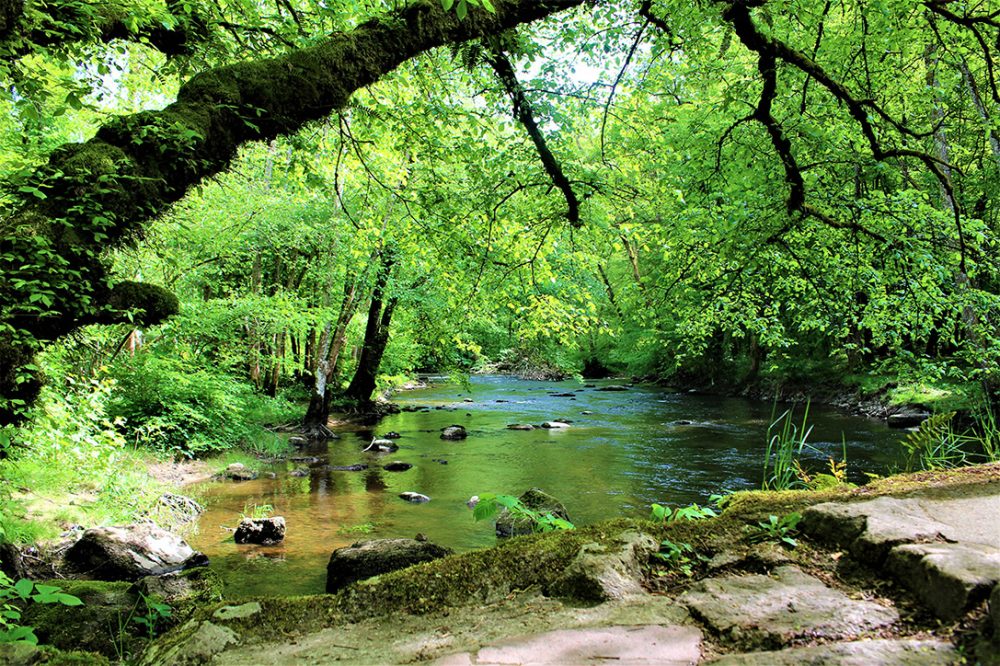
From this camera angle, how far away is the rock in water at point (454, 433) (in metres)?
15.4

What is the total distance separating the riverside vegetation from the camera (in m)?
3.39

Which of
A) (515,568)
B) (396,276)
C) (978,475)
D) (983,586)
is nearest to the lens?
(983,586)

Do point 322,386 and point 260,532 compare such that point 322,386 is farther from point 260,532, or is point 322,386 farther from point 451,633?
point 451,633

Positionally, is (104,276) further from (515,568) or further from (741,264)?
(741,264)

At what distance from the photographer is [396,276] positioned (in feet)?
55.0

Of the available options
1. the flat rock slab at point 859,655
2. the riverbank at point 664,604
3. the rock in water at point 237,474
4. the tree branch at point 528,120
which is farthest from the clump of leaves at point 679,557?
the rock in water at point 237,474

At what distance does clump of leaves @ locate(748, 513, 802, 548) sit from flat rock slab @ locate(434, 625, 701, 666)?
85cm

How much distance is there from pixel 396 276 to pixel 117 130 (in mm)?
13212

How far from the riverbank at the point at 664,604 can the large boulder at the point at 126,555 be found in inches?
190

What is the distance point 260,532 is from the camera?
7.38 meters

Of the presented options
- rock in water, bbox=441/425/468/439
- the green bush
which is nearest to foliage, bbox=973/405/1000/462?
rock in water, bbox=441/425/468/439

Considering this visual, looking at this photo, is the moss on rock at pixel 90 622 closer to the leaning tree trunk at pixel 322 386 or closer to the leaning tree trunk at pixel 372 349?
the leaning tree trunk at pixel 322 386

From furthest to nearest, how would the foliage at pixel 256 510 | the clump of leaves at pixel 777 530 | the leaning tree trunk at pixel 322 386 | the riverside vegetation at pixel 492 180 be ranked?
the leaning tree trunk at pixel 322 386, the foliage at pixel 256 510, the riverside vegetation at pixel 492 180, the clump of leaves at pixel 777 530

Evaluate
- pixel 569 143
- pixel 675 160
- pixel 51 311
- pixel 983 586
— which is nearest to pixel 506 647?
pixel 983 586
